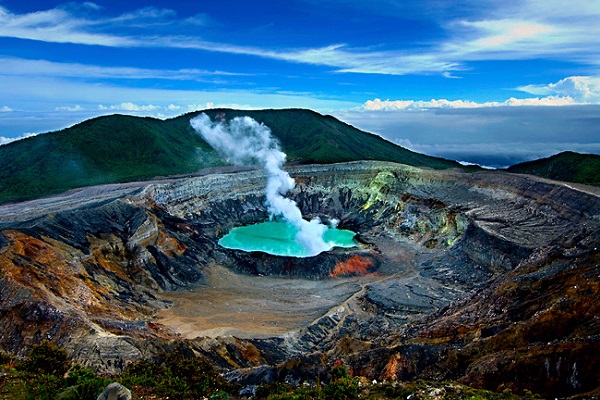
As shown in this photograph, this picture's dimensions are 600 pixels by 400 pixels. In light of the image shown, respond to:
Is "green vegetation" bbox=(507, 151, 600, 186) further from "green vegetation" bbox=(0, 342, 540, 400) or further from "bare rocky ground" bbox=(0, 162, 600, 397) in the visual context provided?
"green vegetation" bbox=(0, 342, 540, 400)

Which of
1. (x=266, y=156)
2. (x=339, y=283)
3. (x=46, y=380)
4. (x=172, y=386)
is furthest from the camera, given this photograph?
(x=266, y=156)

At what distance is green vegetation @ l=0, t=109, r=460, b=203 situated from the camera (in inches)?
3883

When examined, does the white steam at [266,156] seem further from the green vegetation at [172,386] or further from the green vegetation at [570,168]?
the green vegetation at [570,168]

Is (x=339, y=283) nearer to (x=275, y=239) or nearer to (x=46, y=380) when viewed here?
(x=275, y=239)

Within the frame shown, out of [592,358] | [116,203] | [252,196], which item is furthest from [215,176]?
[592,358]

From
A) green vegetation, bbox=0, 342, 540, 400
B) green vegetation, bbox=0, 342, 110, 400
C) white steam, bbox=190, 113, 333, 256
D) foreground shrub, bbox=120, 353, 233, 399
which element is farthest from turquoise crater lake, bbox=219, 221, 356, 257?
green vegetation, bbox=0, 342, 110, 400

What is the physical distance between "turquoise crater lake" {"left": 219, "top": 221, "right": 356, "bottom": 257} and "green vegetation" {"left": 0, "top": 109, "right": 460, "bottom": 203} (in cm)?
3225

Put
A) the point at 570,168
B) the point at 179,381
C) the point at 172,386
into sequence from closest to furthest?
the point at 172,386
the point at 179,381
the point at 570,168

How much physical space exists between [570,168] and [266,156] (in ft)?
225

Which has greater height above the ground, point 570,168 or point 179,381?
point 570,168

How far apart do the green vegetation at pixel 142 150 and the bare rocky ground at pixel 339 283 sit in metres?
21.6

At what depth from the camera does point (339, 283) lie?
59.3 meters

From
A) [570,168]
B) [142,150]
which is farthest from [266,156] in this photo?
[570,168]

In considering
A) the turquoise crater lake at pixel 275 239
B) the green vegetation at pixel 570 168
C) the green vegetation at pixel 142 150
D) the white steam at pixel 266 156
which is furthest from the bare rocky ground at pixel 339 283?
the green vegetation at pixel 570 168
